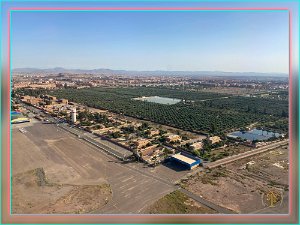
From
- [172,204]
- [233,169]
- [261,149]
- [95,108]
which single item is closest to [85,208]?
[172,204]

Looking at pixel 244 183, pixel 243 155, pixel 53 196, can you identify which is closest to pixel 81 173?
pixel 53 196

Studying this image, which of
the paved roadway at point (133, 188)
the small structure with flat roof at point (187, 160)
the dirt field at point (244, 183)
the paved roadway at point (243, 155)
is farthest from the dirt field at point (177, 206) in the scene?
the paved roadway at point (243, 155)

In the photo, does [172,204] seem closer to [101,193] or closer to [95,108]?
[101,193]

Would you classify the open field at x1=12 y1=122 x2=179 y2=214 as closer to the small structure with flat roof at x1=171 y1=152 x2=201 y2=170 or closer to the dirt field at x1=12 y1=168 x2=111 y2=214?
the dirt field at x1=12 y1=168 x2=111 y2=214

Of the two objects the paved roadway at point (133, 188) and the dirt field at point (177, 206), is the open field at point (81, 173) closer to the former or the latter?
the paved roadway at point (133, 188)

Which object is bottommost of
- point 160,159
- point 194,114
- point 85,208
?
point 85,208

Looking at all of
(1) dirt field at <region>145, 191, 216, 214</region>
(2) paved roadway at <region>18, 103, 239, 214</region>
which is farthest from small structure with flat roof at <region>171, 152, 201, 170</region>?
(1) dirt field at <region>145, 191, 216, 214</region>
